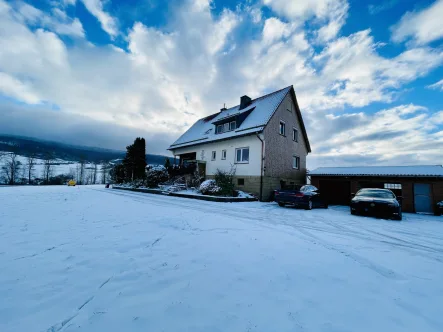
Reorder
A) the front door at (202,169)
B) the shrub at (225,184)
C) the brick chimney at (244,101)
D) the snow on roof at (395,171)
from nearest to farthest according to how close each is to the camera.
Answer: the snow on roof at (395,171)
the shrub at (225,184)
the front door at (202,169)
the brick chimney at (244,101)

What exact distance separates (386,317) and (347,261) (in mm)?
1629

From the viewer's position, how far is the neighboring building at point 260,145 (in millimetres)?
14922

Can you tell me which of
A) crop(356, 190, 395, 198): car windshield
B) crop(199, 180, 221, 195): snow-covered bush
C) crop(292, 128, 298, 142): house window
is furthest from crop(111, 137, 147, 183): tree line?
crop(356, 190, 395, 198): car windshield

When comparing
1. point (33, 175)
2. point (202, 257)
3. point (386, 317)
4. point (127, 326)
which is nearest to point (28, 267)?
point (127, 326)

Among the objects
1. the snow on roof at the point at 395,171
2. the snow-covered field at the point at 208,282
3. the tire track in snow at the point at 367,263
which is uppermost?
the snow on roof at the point at 395,171

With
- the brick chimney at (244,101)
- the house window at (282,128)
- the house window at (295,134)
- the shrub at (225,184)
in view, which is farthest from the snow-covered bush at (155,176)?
the house window at (295,134)

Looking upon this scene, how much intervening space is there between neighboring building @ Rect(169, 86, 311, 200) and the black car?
616cm

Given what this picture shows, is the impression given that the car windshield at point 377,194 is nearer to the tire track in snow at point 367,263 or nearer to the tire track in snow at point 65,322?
the tire track in snow at point 367,263

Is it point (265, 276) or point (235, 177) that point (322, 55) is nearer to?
point (235, 177)

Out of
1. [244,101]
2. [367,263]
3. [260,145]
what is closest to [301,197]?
[260,145]

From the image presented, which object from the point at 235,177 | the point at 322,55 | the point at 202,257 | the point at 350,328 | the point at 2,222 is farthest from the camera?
the point at 235,177

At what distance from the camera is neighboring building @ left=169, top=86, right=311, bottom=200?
14922 mm

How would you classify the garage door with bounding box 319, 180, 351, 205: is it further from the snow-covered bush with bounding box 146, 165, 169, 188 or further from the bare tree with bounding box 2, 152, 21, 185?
the bare tree with bounding box 2, 152, 21, 185

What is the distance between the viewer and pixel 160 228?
5.10m
